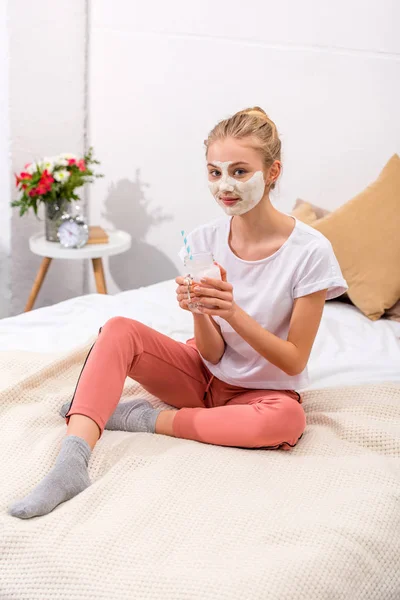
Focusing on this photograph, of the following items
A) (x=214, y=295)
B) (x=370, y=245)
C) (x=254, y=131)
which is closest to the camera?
(x=214, y=295)

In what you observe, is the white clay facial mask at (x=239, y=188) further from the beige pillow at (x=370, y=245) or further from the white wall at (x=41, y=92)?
the white wall at (x=41, y=92)

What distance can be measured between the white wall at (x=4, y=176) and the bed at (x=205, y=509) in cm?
125

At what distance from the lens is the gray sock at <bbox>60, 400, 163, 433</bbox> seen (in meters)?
1.70

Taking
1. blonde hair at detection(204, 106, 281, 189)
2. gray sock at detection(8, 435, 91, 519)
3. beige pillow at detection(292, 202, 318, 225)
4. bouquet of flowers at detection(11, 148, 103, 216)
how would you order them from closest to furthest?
gray sock at detection(8, 435, 91, 519) < blonde hair at detection(204, 106, 281, 189) < beige pillow at detection(292, 202, 318, 225) < bouquet of flowers at detection(11, 148, 103, 216)

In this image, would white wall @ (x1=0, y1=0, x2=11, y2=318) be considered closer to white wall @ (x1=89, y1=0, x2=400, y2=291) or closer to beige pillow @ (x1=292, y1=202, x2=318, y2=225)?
white wall @ (x1=89, y1=0, x2=400, y2=291)

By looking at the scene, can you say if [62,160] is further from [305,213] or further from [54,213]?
[305,213]

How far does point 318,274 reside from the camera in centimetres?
167

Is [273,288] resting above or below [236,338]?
above

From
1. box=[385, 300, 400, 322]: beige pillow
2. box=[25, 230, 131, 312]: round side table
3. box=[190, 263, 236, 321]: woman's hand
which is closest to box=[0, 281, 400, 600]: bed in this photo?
box=[190, 263, 236, 321]: woman's hand

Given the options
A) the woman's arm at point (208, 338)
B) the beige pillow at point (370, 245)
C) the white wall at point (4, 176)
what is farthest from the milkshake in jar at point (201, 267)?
the white wall at point (4, 176)

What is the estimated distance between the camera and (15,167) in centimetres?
310

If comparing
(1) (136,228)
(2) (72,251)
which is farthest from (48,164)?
(1) (136,228)

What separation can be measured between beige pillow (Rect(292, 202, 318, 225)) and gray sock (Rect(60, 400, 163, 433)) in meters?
1.14

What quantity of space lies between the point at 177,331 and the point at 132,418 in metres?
0.62
